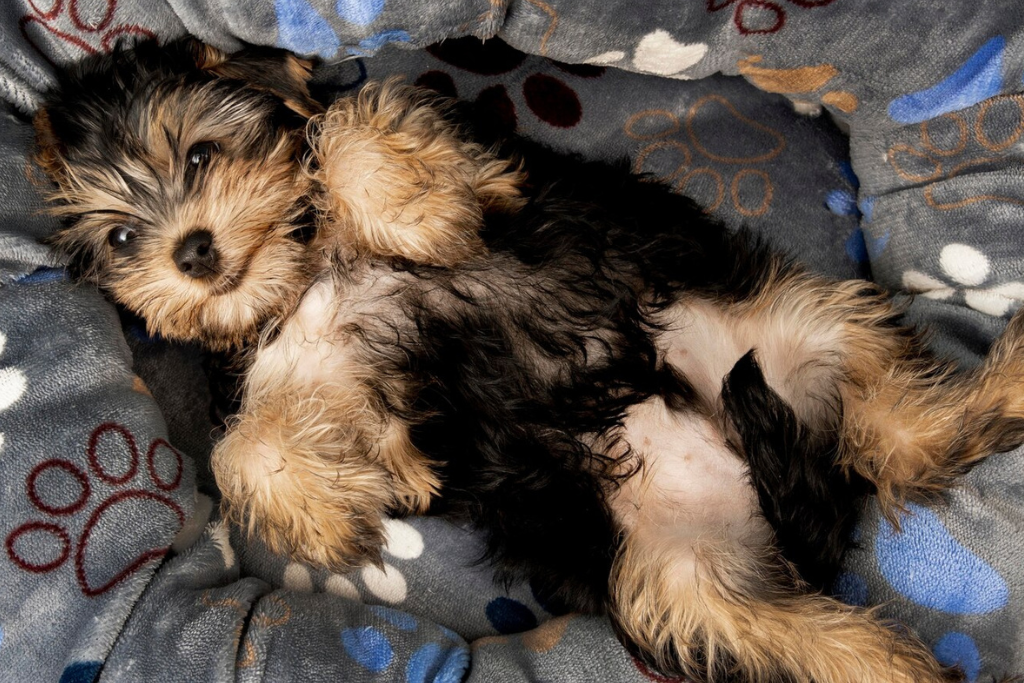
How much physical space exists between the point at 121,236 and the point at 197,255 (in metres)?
0.36

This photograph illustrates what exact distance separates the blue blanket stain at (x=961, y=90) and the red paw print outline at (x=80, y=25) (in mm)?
2449

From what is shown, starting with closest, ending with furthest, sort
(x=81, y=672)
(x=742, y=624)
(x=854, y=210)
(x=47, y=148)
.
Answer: (x=742, y=624) → (x=81, y=672) → (x=47, y=148) → (x=854, y=210)

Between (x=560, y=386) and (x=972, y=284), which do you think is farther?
(x=972, y=284)

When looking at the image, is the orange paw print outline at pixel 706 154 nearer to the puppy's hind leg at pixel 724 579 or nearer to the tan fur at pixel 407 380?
the tan fur at pixel 407 380

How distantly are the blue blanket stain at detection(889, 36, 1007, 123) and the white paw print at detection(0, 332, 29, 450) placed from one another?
293cm

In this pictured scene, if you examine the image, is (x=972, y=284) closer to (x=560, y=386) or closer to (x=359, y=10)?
(x=560, y=386)

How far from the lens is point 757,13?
8.07ft

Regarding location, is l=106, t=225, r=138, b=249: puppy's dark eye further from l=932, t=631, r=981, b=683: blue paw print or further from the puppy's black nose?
l=932, t=631, r=981, b=683: blue paw print

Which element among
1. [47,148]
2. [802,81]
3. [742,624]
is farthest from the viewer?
[802,81]

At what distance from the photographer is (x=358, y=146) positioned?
2010mm

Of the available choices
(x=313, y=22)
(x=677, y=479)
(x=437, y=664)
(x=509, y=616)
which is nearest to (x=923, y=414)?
(x=677, y=479)

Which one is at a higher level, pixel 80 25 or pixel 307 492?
pixel 80 25

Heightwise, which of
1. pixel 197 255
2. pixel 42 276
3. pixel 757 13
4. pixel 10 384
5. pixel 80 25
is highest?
pixel 757 13

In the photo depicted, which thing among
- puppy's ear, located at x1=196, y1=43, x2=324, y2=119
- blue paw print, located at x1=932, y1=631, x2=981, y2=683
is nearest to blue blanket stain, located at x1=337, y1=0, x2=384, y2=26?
puppy's ear, located at x1=196, y1=43, x2=324, y2=119
